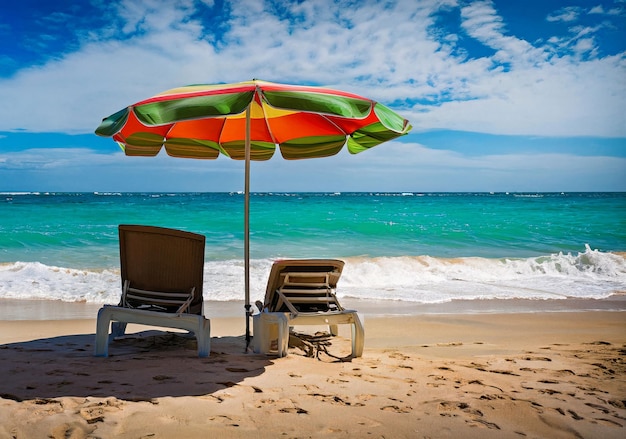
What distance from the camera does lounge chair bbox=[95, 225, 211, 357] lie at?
14.7 ft

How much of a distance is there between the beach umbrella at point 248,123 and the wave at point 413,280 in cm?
334

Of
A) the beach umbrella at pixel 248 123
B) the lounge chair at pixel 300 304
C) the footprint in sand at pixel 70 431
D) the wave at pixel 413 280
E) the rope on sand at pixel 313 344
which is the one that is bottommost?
the wave at pixel 413 280

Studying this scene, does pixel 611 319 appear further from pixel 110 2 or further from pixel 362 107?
pixel 110 2

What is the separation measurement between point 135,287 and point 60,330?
196 centimetres

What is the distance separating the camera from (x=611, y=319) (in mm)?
7270

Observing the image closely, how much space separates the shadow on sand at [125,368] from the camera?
11.5 ft

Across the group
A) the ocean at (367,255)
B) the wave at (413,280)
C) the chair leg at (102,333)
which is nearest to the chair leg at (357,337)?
the chair leg at (102,333)

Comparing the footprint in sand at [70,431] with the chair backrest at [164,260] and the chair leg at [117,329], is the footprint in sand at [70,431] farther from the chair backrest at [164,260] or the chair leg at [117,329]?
the chair leg at [117,329]

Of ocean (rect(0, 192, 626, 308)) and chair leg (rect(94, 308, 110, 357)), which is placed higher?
chair leg (rect(94, 308, 110, 357))

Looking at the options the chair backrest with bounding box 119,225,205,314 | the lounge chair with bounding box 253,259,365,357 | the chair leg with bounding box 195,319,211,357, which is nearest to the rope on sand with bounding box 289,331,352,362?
the lounge chair with bounding box 253,259,365,357

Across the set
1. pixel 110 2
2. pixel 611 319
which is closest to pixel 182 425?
pixel 611 319

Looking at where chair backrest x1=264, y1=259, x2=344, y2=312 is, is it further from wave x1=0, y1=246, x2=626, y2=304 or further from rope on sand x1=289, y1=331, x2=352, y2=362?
wave x1=0, y1=246, x2=626, y2=304

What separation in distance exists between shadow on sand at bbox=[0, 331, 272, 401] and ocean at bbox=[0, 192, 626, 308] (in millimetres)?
3739

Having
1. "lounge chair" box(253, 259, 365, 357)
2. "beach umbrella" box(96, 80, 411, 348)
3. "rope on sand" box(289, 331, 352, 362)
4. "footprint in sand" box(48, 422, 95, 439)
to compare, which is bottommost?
"rope on sand" box(289, 331, 352, 362)
